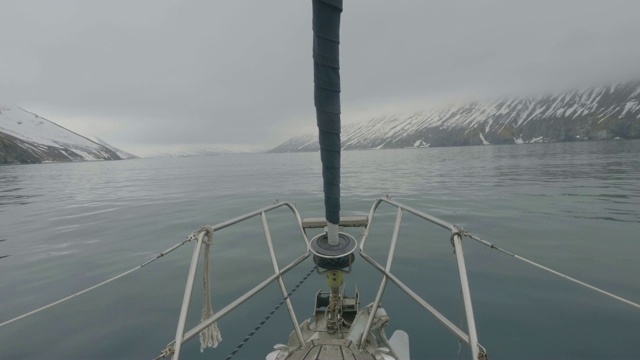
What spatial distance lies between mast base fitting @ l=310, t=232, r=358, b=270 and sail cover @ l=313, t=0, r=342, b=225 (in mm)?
1288

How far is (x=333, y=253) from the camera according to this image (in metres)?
4.27

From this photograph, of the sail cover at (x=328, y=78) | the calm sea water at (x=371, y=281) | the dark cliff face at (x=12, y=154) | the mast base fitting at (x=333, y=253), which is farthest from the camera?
the dark cliff face at (x=12, y=154)

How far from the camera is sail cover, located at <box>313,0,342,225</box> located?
2.58 meters

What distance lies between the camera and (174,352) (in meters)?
2.95

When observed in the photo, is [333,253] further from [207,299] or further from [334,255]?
[207,299]

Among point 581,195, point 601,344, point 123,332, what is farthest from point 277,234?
point 581,195

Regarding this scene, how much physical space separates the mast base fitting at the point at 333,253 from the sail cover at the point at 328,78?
1.29 metres

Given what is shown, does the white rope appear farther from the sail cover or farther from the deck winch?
the sail cover

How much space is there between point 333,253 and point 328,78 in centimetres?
250

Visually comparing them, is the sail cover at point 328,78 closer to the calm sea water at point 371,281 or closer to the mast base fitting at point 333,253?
the mast base fitting at point 333,253

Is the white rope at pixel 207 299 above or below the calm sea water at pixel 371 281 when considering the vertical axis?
above

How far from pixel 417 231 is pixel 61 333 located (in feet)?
40.2

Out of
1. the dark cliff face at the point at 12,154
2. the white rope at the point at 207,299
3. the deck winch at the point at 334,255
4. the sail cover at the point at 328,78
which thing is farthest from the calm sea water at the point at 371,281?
the dark cliff face at the point at 12,154

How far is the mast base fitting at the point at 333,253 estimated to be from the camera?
4250 millimetres
